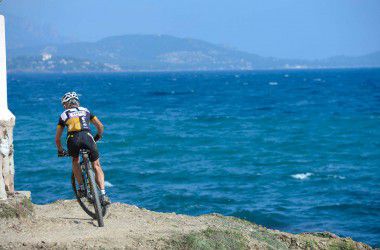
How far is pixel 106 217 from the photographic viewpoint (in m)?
10.8

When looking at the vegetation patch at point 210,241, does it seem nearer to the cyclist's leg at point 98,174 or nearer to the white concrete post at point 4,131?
the cyclist's leg at point 98,174

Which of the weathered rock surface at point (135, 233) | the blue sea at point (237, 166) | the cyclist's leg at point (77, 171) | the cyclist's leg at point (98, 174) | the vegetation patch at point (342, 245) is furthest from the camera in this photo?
the blue sea at point (237, 166)

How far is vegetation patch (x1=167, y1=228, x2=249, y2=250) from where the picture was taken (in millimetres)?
9516

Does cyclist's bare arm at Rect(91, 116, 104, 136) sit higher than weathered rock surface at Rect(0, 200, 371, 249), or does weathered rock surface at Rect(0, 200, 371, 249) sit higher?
cyclist's bare arm at Rect(91, 116, 104, 136)

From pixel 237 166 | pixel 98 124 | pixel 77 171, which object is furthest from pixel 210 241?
pixel 237 166

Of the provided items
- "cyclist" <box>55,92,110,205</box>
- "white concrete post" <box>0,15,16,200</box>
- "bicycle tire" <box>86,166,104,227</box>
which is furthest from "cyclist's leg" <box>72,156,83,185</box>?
"white concrete post" <box>0,15,16,200</box>

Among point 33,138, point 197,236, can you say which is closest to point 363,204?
point 197,236

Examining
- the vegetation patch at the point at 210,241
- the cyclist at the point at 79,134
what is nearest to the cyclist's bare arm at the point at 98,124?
the cyclist at the point at 79,134

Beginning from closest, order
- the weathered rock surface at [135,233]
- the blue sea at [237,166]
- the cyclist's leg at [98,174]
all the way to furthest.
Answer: the weathered rock surface at [135,233] → the cyclist's leg at [98,174] → the blue sea at [237,166]

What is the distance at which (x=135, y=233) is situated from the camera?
31.6ft

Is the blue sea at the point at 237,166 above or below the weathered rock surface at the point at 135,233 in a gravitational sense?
below

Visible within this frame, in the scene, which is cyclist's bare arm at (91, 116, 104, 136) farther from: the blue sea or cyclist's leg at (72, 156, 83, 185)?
the blue sea

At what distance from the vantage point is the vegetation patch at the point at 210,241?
9.52 meters

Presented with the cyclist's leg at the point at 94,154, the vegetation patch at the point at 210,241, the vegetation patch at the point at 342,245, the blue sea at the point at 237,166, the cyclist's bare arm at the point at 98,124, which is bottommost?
the blue sea at the point at 237,166
